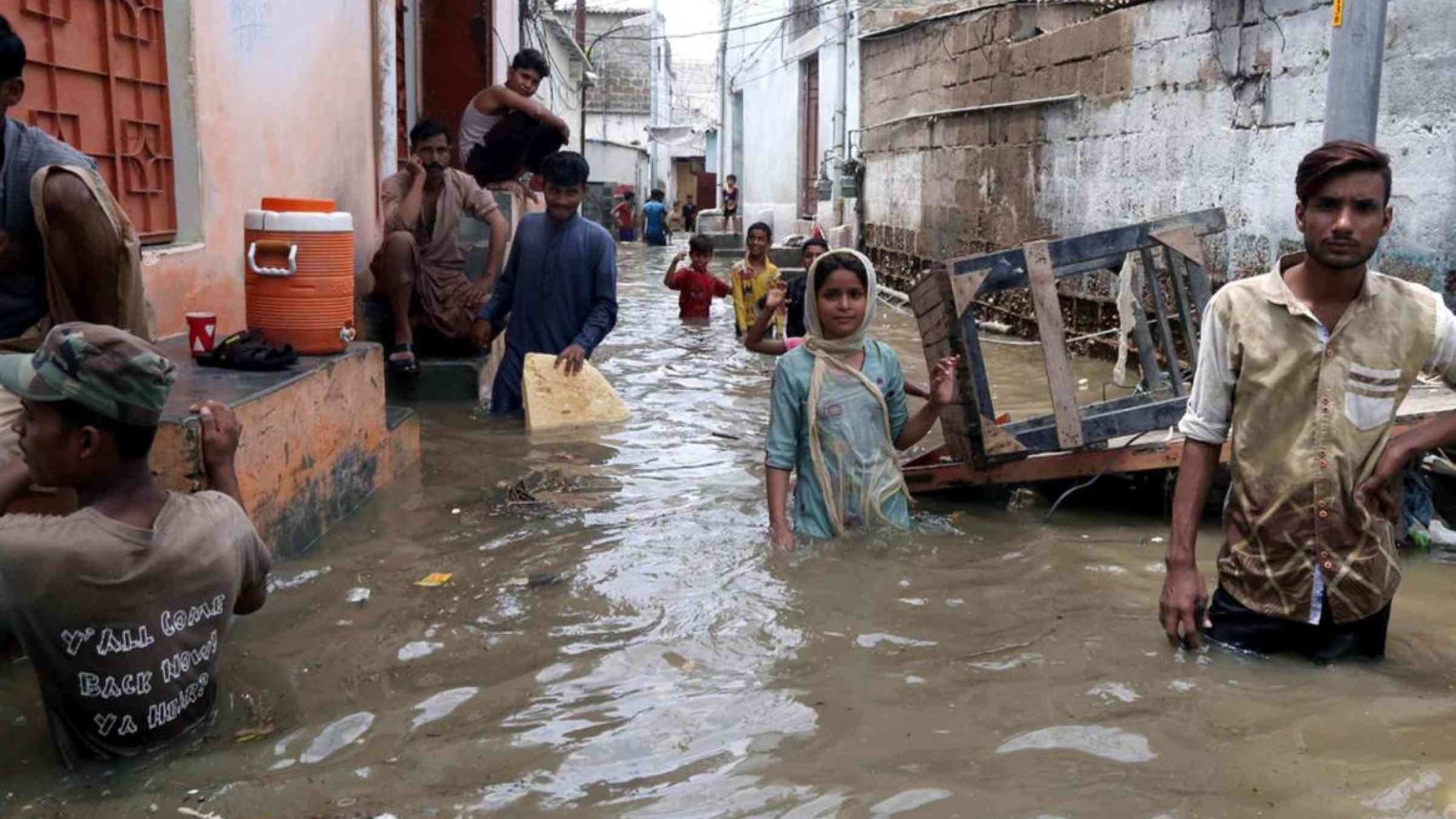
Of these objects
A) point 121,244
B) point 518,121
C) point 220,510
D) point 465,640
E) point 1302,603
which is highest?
point 518,121

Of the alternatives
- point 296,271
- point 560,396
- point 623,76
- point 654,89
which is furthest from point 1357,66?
point 623,76

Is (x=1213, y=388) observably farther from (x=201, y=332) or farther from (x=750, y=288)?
(x=750, y=288)

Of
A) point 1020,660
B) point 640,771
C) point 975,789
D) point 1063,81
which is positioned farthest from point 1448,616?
point 1063,81

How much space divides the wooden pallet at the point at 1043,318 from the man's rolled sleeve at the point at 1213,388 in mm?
1683

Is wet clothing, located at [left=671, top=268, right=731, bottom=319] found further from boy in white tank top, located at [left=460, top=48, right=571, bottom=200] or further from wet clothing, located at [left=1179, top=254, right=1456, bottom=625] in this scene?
wet clothing, located at [left=1179, top=254, right=1456, bottom=625]

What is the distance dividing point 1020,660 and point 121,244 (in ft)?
8.58

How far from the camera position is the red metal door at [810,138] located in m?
22.7

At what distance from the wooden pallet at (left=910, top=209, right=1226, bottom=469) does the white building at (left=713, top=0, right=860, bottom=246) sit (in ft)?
45.5

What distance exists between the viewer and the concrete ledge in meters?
3.61

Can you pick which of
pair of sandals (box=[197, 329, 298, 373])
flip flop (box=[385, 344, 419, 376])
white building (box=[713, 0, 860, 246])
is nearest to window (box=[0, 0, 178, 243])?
pair of sandals (box=[197, 329, 298, 373])

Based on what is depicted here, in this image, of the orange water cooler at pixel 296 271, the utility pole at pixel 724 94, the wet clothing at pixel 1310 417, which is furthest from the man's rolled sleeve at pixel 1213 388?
the utility pole at pixel 724 94

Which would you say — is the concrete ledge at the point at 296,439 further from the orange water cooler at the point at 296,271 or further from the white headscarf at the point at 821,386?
the white headscarf at the point at 821,386

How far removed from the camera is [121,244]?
3.18 metres

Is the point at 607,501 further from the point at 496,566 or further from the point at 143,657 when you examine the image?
the point at 143,657
